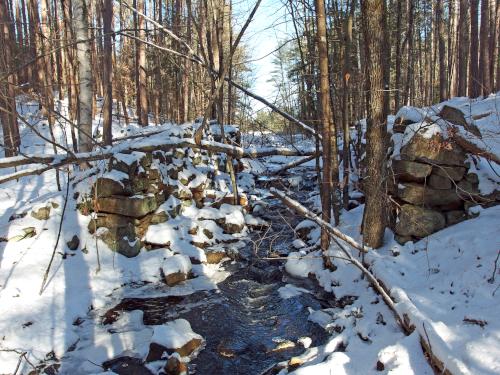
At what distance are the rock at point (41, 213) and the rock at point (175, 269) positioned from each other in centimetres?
264

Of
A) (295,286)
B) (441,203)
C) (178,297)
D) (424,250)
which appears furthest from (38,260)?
(441,203)

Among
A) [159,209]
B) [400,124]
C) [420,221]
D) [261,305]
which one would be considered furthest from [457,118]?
[159,209]

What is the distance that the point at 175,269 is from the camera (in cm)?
732

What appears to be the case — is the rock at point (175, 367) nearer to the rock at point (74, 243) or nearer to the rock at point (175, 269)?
the rock at point (175, 269)

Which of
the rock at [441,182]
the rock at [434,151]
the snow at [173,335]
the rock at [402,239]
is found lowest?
the snow at [173,335]

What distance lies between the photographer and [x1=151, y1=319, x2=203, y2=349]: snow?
494 centimetres

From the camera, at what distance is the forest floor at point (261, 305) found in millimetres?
3934

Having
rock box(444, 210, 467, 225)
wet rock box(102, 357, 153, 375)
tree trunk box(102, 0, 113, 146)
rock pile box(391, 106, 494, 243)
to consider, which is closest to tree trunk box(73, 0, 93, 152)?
tree trunk box(102, 0, 113, 146)

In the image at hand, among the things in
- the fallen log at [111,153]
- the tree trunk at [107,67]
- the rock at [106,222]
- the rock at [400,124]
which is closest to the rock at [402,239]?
the rock at [400,124]

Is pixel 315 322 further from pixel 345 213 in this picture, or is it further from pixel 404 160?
pixel 345 213

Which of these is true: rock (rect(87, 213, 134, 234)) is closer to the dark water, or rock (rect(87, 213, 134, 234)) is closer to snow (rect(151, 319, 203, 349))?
the dark water

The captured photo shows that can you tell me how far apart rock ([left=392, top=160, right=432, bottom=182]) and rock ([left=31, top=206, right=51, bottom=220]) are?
6775 mm

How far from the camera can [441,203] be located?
251 inches

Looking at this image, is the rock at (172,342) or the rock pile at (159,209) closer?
the rock at (172,342)
